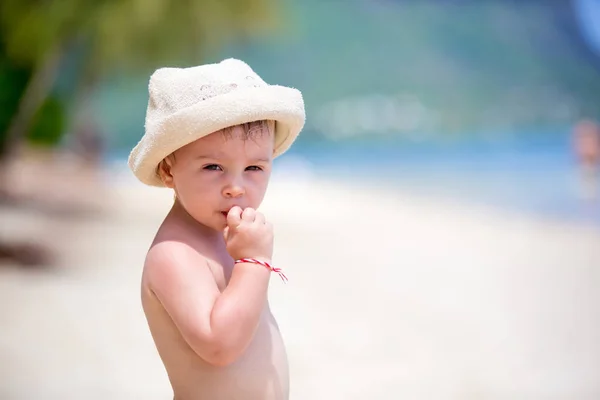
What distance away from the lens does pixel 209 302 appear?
1.14m

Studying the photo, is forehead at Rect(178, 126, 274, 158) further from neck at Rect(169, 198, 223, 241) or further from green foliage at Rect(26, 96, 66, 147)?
green foliage at Rect(26, 96, 66, 147)

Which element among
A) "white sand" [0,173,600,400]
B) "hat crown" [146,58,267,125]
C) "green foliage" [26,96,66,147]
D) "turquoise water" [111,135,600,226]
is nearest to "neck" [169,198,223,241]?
"hat crown" [146,58,267,125]

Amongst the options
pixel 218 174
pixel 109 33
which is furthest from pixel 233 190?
pixel 109 33

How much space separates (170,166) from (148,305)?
245 millimetres

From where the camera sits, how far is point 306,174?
10852mm

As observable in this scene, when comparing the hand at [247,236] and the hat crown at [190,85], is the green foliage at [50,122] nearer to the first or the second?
the hat crown at [190,85]

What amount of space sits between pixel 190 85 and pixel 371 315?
2395 millimetres

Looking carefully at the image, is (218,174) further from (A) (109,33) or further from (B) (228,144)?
(A) (109,33)

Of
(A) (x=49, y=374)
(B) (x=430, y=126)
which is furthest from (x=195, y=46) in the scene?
(B) (x=430, y=126)

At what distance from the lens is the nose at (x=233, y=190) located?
3.94 feet

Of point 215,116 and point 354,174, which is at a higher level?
point 354,174

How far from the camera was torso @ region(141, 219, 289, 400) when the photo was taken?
1.22 meters

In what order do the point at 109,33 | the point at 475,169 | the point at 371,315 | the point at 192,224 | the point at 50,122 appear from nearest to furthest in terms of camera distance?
the point at 192,224 → the point at 371,315 → the point at 109,33 → the point at 50,122 → the point at 475,169

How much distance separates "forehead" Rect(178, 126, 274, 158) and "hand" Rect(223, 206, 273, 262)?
0.10 m
